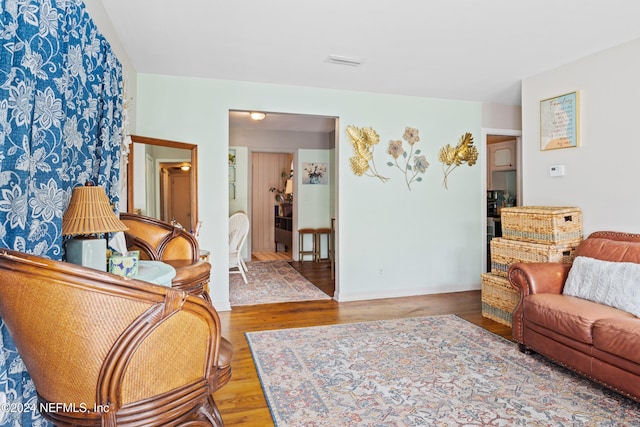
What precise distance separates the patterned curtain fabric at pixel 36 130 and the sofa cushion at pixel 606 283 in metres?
3.21

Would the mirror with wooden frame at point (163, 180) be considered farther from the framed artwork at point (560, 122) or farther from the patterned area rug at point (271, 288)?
the framed artwork at point (560, 122)

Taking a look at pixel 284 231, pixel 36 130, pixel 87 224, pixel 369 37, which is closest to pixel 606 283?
pixel 369 37

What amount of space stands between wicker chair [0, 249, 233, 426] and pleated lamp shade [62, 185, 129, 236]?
581mm

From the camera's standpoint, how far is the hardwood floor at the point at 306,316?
2.45 m

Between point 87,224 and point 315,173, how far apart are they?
615 cm

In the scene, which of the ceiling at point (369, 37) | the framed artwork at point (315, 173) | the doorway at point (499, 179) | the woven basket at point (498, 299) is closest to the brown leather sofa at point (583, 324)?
the woven basket at point (498, 299)

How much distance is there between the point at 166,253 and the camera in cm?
284

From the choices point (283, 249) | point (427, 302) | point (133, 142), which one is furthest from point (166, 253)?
point (283, 249)

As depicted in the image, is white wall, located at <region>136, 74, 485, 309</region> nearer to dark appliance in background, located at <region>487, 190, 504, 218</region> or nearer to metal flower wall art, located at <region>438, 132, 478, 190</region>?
metal flower wall art, located at <region>438, 132, 478, 190</region>


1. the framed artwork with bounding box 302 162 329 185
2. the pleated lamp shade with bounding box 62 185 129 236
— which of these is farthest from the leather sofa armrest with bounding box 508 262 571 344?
the framed artwork with bounding box 302 162 329 185

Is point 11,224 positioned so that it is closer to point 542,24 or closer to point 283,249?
point 542,24

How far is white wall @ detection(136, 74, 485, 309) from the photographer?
4098mm

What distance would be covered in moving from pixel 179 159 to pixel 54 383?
118 inches

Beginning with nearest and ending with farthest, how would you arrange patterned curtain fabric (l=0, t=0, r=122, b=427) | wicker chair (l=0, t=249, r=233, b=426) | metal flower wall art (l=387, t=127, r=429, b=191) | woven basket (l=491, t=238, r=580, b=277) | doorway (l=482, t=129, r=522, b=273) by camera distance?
wicker chair (l=0, t=249, r=233, b=426) → patterned curtain fabric (l=0, t=0, r=122, b=427) → woven basket (l=491, t=238, r=580, b=277) → metal flower wall art (l=387, t=127, r=429, b=191) → doorway (l=482, t=129, r=522, b=273)
